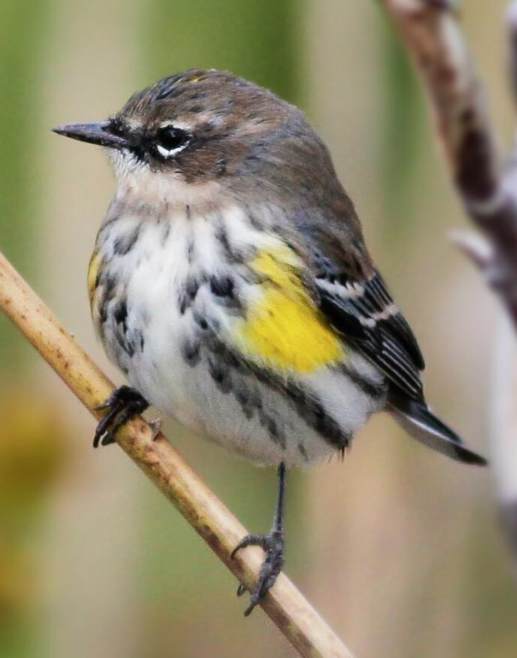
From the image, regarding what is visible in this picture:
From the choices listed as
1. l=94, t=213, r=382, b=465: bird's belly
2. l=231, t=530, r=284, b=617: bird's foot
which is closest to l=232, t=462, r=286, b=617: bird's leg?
l=231, t=530, r=284, b=617: bird's foot

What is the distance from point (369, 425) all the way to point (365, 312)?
533 millimetres

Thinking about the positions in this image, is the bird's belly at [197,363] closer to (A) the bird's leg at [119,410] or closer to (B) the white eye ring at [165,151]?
(A) the bird's leg at [119,410]

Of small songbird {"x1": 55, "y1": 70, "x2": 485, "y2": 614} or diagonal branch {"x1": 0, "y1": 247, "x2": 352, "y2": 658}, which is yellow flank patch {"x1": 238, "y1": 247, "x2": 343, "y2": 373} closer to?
small songbird {"x1": 55, "y1": 70, "x2": 485, "y2": 614}

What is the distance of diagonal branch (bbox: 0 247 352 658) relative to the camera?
157 centimetres

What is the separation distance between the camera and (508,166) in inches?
19.9

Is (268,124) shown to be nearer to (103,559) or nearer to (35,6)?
(35,6)

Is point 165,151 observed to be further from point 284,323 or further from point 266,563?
point 266,563

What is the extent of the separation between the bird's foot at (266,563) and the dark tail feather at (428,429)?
463 mm

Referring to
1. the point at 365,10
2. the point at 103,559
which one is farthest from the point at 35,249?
the point at 365,10

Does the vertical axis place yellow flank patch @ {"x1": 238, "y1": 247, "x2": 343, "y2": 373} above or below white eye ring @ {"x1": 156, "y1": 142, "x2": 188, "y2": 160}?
below

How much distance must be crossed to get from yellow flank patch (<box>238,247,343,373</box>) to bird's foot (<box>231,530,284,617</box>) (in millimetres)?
292

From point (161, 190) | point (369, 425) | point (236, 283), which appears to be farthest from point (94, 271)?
point (369, 425)

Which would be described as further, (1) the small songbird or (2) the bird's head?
(2) the bird's head

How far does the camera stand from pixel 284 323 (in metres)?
1.90
